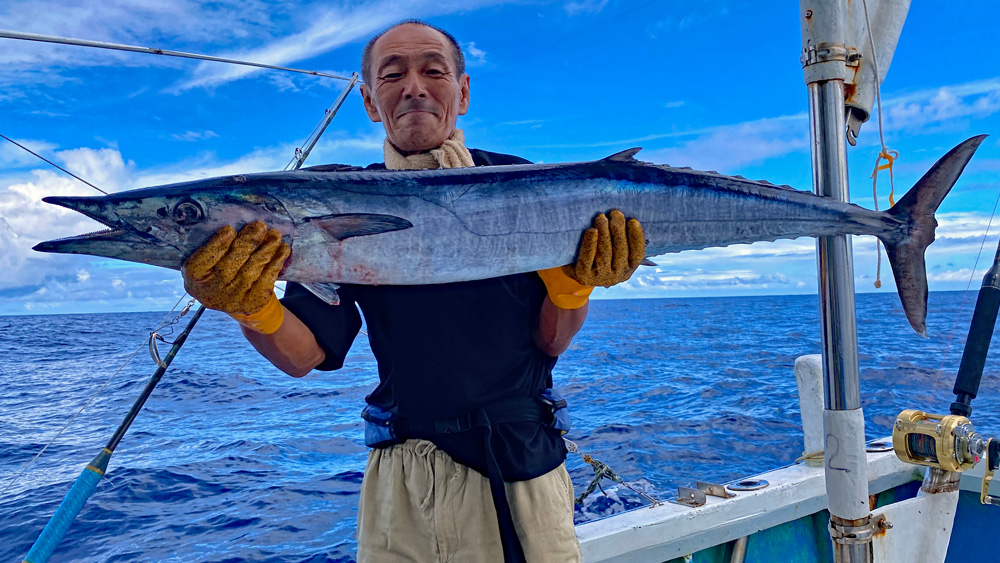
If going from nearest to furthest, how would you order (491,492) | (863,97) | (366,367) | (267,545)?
(491,492) → (863,97) → (267,545) → (366,367)

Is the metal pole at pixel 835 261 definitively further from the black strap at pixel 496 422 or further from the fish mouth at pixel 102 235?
the fish mouth at pixel 102 235

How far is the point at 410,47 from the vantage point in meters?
2.28

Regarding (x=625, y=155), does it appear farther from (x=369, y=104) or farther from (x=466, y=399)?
(x=369, y=104)

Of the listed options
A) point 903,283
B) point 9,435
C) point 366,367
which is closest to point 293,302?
point 903,283

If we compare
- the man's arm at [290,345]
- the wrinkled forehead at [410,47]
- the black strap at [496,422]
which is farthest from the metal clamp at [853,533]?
the wrinkled forehead at [410,47]

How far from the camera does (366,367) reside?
1892 centimetres

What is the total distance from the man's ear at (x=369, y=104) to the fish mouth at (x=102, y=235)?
1.06 m

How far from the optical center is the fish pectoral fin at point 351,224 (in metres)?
1.87

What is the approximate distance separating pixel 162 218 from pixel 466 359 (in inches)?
41.9

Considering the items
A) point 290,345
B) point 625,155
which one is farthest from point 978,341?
point 290,345

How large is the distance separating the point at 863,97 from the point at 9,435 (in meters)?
12.1

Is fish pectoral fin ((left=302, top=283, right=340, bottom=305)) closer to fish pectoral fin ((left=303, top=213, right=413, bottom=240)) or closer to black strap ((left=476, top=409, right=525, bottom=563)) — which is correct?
fish pectoral fin ((left=303, top=213, right=413, bottom=240))

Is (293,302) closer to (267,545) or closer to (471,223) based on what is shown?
(471,223)

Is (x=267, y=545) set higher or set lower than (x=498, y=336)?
lower
